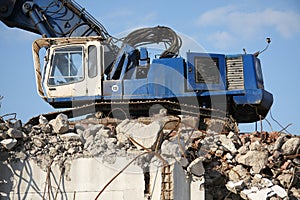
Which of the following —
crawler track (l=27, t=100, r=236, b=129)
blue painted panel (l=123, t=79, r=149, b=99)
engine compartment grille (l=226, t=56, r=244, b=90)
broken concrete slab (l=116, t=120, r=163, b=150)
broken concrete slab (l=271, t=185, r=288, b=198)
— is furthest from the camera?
engine compartment grille (l=226, t=56, r=244, b=90)

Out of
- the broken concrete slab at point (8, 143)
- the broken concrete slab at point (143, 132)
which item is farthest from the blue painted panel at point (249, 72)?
the broken concrete slab at point (8, 143)

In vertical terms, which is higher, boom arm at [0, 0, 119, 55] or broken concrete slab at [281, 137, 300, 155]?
boom arm at [0, 0, 119, 55]

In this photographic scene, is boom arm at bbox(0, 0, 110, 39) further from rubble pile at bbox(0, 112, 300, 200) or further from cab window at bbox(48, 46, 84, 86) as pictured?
rubble pile at bbox(0, 112, 300, 200)

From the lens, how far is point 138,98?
13164 millimetres

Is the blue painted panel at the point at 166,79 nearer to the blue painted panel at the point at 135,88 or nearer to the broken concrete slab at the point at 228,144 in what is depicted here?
the blue painted panel at the point at 135,88

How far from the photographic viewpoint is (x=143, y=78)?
13.5m

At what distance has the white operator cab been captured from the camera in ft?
43.8

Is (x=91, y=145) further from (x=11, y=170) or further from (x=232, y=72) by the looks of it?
(x=232, y=72)

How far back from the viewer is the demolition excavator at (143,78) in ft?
43.2

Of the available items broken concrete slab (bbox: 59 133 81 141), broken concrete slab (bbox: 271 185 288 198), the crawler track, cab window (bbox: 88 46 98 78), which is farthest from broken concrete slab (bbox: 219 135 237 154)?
cab window (bbox: 88 46 98 78)

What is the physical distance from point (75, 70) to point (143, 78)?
1.43 m

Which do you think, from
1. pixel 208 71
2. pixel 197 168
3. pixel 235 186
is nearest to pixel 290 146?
pixel 235 186

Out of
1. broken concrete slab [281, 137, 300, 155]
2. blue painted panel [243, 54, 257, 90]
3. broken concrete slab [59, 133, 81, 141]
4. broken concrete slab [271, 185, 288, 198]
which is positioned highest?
Answer: blue painted panel [243, 54, 257, 90]

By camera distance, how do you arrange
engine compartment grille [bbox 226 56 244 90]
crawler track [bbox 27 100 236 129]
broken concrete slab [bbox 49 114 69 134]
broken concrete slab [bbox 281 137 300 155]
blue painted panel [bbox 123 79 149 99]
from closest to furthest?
broken concrete slab [bbox 49 114 69 134], broken concrete slab [bbox 281 137 300 155], crawler track [bbox 27 100 236 129], blue painted panel [bbox 123 79 149 99], engine compartment grille [bbox 226 56 244 90]
